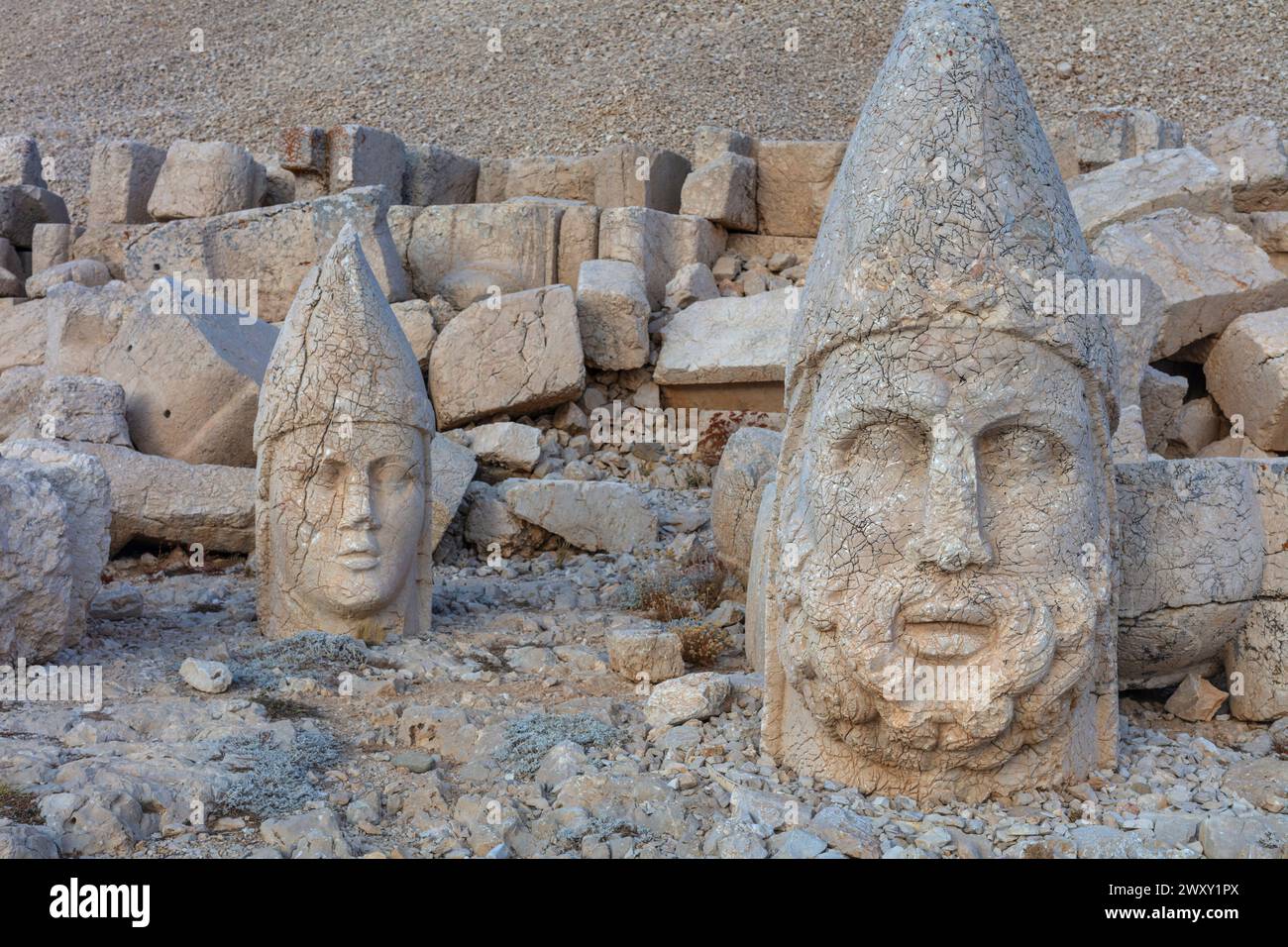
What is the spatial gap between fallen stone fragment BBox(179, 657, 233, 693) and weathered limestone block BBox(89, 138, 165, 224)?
30.9ft

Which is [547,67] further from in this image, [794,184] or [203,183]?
[203,183]

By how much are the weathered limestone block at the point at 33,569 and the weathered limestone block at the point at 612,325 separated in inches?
229

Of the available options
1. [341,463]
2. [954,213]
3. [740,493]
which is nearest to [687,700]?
[954,213]

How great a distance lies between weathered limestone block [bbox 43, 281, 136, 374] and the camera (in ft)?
30.1

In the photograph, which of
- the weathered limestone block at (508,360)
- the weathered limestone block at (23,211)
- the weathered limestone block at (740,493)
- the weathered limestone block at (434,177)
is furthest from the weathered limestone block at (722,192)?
the weathered limestone block at (23,211)

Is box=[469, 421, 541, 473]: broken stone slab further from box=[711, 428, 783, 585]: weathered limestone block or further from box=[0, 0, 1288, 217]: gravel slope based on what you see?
box=[0, 0, 1288, 217]: gravel slope

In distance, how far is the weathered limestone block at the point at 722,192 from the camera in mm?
12859

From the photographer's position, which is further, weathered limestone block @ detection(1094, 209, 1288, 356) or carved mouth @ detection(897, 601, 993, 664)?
weathered limestone block @ detection(1094, 209, 1288, 356)

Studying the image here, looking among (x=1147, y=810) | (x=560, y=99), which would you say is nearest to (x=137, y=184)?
(x=560, y=99)

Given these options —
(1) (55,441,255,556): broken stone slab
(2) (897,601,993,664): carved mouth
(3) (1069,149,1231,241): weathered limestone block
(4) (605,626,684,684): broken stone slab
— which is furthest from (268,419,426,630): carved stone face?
Result: (3) (1069,149,1231,241): weathered limestone block

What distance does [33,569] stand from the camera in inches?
208

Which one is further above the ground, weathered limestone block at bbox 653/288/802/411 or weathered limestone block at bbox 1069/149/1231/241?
weathered limestone block at bbox 1069/149/1231/241

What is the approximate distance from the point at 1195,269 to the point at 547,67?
12195mm

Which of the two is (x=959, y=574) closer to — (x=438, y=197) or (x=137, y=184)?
(x=438, y=197)
